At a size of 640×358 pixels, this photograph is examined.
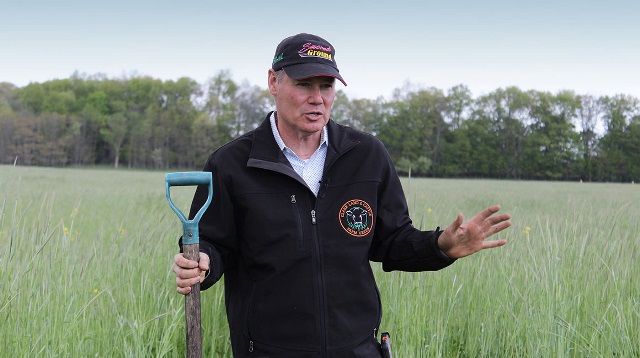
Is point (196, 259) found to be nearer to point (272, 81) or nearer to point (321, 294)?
point (321, 294)

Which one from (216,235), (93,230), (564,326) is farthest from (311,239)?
(93,230)

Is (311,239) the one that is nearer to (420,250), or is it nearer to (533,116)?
(420,250)

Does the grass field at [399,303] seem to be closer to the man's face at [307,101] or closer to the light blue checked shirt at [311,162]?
the light blue checked shirt at [311,162]

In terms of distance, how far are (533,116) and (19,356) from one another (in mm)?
65741

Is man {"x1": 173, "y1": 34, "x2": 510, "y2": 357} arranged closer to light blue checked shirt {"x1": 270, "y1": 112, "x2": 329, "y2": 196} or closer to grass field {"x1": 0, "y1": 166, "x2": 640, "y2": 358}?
light blue checked shirt {"x1": 270, "y1": 112, "x2": 329, "y2": 196}

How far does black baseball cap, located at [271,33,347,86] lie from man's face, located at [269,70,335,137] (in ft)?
0.16

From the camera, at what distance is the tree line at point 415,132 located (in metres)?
56.5

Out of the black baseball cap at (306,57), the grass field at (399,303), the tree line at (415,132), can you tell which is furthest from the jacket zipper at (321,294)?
the tree line at (415,132)

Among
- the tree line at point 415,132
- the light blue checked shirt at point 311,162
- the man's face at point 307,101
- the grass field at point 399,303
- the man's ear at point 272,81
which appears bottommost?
the grass field at point 399,303

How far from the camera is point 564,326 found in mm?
2939

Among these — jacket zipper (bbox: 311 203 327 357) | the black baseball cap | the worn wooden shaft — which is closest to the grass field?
the worn wooden shaft

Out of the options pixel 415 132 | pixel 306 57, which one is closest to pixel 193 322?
pixel 306 57

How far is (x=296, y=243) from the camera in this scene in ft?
6.71

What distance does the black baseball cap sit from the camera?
2.04m
